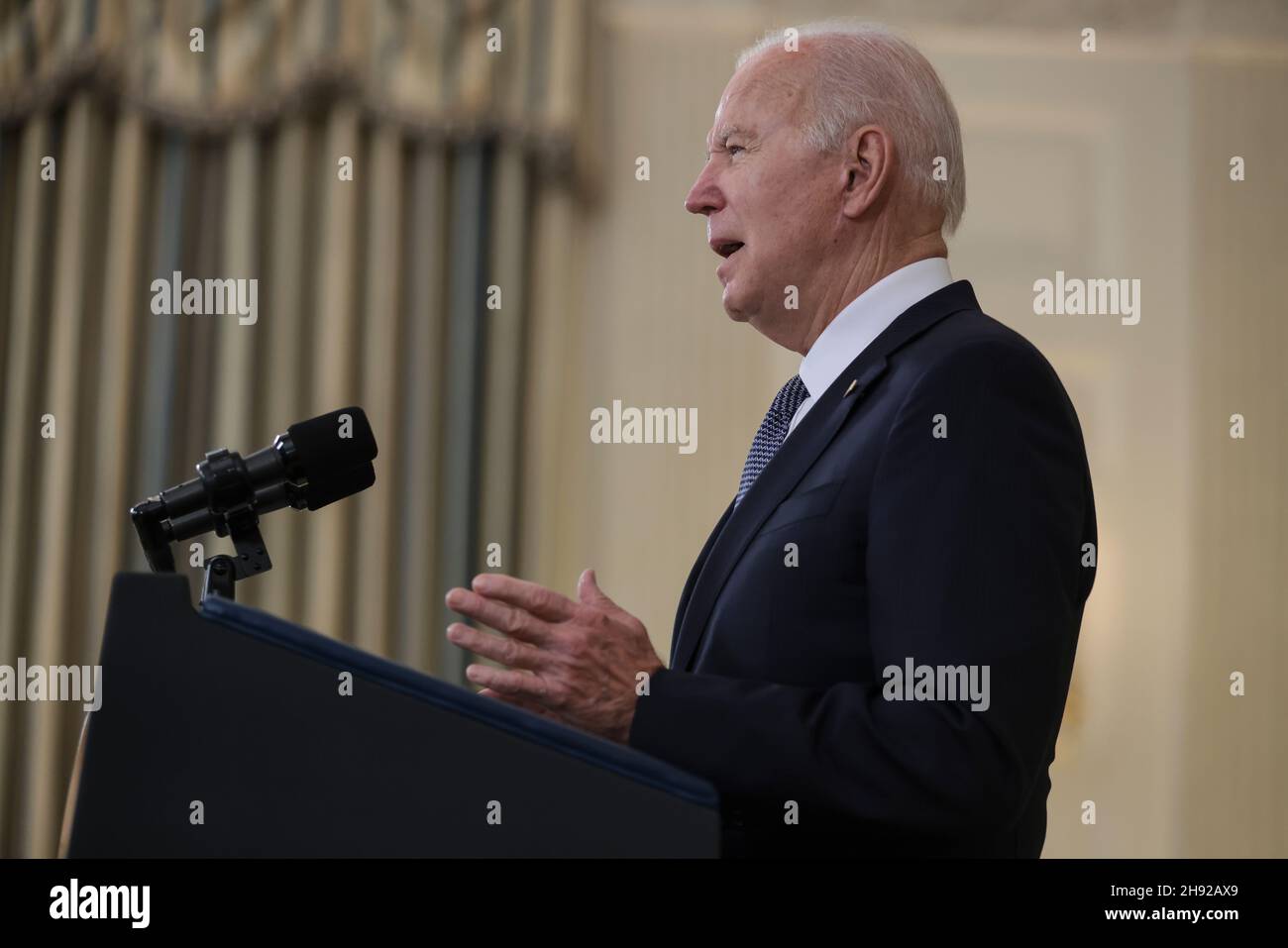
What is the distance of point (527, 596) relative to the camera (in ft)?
3.06

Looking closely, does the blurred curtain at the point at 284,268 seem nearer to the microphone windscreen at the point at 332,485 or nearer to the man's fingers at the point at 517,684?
the microphone windscreen at the point at 332,485

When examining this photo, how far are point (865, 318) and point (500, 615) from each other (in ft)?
1.83

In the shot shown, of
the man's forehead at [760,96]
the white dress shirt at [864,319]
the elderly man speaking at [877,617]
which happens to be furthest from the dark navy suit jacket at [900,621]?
the man's forehead at [760,96]

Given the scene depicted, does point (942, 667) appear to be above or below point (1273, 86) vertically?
below

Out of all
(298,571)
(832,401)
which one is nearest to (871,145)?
(832,401)

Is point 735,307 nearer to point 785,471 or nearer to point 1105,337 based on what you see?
point 785,471

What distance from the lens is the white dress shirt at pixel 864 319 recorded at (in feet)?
4.22

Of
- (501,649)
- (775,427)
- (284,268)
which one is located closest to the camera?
(501,649)

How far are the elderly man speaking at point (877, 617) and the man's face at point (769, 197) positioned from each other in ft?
0.18

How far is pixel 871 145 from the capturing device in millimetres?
1334

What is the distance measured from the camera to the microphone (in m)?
0.98

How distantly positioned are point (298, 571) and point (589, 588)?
6.86 feet

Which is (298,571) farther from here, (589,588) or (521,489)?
(589,588)

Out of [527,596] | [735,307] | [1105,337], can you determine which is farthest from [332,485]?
[1105,337]
